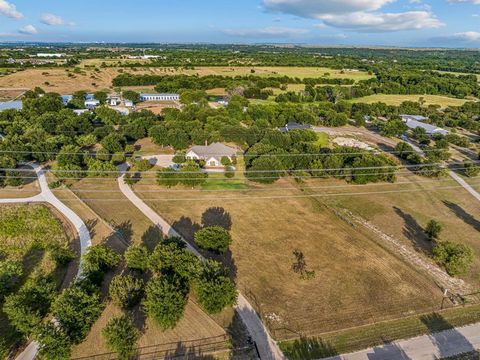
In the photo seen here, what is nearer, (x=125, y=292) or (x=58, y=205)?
(x=125, y=292)

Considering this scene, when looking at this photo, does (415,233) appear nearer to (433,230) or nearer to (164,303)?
(433,230)

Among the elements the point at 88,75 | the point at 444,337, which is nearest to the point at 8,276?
the point at 444,337

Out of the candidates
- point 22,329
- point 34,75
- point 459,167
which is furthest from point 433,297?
point 34,75

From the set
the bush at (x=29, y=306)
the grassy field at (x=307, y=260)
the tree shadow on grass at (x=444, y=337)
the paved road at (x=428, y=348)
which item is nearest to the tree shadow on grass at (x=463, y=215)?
the grassy field at (x=307, y=260)

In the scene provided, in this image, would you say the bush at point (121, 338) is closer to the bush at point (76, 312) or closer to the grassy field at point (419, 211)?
the bush at point (76, 312)

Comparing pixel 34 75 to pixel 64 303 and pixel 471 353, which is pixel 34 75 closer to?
pixel 64 303
